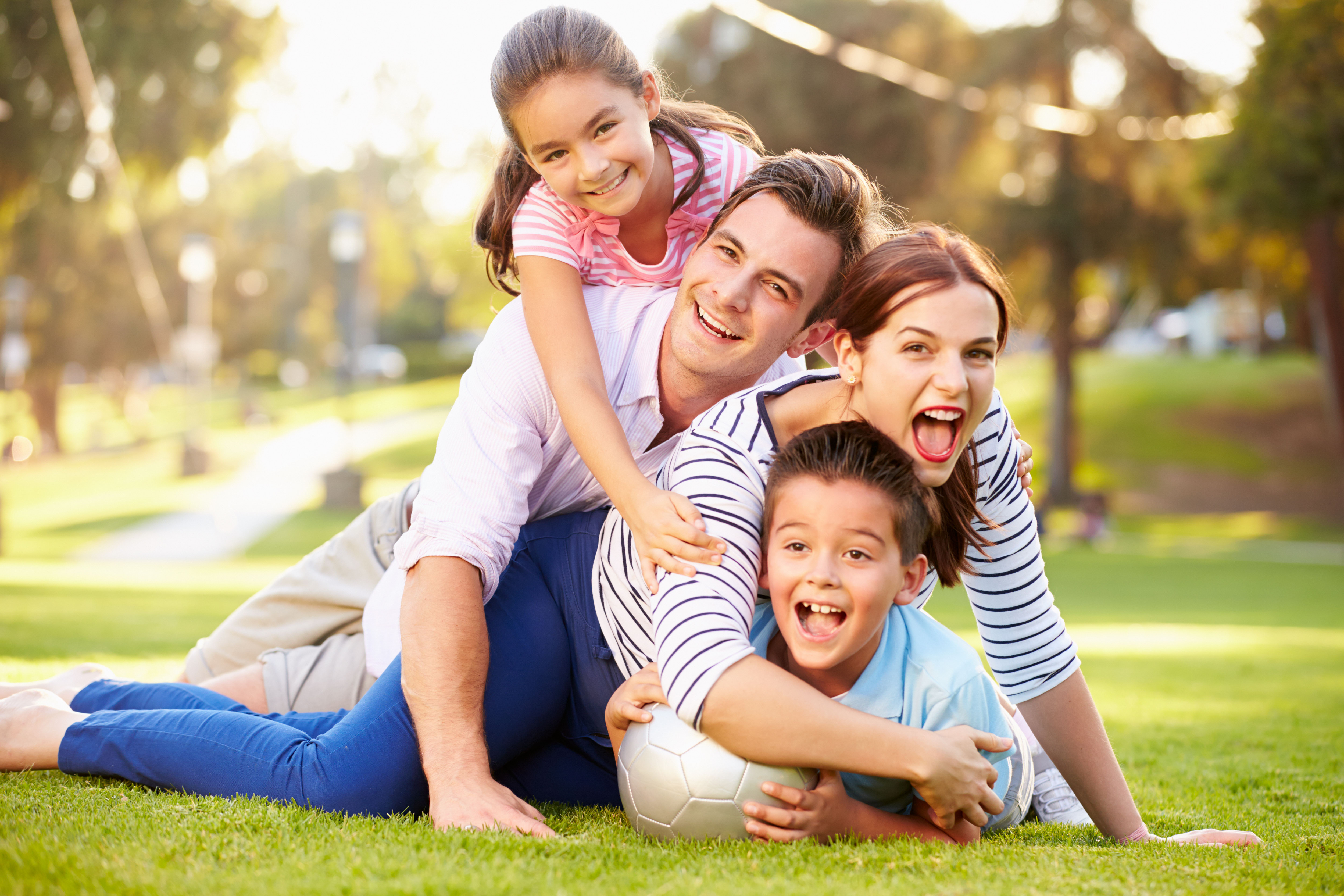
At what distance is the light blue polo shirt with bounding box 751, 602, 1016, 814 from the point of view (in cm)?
285

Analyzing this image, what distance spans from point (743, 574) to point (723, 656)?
23 centimetres

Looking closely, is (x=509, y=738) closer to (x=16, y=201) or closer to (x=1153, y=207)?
(x=16, y=201)

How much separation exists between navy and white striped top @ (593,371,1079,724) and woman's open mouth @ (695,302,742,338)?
8.3 inches

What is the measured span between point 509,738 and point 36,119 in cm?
2049

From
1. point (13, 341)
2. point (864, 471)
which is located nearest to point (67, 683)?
point (864, 471)

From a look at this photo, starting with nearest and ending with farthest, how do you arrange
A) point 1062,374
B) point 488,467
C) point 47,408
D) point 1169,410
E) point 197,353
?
point 488,467 → point 1062,374 → point 197,353 → point 1169,410 → point 47,408

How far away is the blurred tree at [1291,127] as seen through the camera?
50.9 ft

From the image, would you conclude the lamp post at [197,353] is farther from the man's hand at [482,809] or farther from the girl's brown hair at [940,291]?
the girl's brown hair at [940,291]

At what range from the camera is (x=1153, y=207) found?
26.1 meters

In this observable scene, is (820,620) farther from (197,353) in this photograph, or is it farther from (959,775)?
(197,353)

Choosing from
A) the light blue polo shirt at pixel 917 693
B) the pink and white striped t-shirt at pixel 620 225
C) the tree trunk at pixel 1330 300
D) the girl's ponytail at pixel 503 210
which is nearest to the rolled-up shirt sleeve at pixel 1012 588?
the light blue polo shirt at pixel 917 693

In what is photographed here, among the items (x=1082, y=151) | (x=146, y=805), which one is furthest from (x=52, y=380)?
(x=146, y=805)

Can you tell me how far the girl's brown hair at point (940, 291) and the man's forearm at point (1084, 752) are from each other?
1.44 ft

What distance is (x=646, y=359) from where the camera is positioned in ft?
12.0
